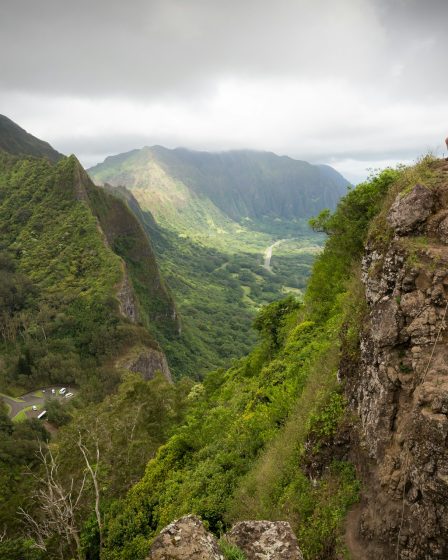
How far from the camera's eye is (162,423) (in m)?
30.0

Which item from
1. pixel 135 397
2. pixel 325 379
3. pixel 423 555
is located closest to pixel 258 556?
pixel 423 555

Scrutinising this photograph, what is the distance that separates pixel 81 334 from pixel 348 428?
84779 mm

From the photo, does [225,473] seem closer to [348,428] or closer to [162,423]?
[348,428]

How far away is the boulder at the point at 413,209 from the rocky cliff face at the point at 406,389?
0.03 meters

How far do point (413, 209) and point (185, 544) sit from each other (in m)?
11.0

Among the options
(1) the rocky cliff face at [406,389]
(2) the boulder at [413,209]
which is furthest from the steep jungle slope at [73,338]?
(2) the boulder at [413,209]

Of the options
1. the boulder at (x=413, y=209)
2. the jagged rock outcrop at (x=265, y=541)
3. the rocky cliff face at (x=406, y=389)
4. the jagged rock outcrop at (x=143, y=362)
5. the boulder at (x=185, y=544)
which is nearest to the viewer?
the boulder at (x=185, y=544)

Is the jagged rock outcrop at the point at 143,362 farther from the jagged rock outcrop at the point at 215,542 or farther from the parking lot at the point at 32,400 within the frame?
the jagged rock outcrop at the point at 215,542

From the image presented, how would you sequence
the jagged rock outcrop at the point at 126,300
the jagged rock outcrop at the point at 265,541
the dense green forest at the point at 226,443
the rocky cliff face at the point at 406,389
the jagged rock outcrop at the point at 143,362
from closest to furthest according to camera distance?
1. the jagged rock outcrop at the point at 265,541
2. the rocky cliff face at the point at 406,389
3. the dense green forest at the point at 226,443
4. the jagged rock outcrop at the point at 143,362
5. the jagged rock outcrop at the point at 126,300

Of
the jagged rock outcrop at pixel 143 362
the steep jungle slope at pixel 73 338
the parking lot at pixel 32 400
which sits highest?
the steep jungle slope at pixel 73 338

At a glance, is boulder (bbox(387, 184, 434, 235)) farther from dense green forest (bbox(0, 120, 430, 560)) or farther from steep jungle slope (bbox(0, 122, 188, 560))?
steep jungle slope (bbox(0, 122, 188, 560))

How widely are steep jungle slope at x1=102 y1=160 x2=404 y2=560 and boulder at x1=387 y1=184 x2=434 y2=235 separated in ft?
9.98

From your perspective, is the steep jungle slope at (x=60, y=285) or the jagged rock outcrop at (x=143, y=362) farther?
the jagged rock outcrop at (x=143, y=362)

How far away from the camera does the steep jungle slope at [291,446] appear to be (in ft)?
39.5
